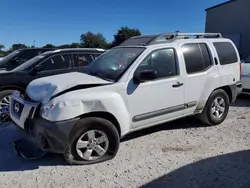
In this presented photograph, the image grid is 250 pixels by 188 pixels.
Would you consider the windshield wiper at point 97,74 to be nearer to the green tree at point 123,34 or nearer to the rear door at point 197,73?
the rear door at point 197,73

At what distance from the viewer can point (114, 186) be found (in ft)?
10.2

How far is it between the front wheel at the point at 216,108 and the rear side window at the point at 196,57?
0.68m

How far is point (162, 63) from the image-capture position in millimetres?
4371

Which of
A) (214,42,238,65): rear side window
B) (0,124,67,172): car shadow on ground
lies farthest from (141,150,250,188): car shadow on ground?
(214,42,238,65): rear side window

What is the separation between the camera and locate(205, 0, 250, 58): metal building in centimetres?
1724

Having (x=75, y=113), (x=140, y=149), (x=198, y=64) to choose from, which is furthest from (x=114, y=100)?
(x=198, y=64)

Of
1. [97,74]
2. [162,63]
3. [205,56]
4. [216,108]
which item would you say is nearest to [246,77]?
[216,108]

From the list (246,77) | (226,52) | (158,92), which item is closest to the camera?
(158,92)

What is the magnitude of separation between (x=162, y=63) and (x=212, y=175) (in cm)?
200

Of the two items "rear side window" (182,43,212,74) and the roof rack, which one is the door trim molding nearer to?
"rear side window" (182,43,212,74)

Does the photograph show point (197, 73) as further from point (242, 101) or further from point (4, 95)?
point (4, 95)

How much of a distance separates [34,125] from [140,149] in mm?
1731

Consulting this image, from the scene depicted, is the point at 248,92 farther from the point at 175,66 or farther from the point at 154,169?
the point at 154,169

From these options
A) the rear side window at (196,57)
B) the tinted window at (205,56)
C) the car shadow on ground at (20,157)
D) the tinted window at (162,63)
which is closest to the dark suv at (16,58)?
the car shadow on ground at (20,157)
